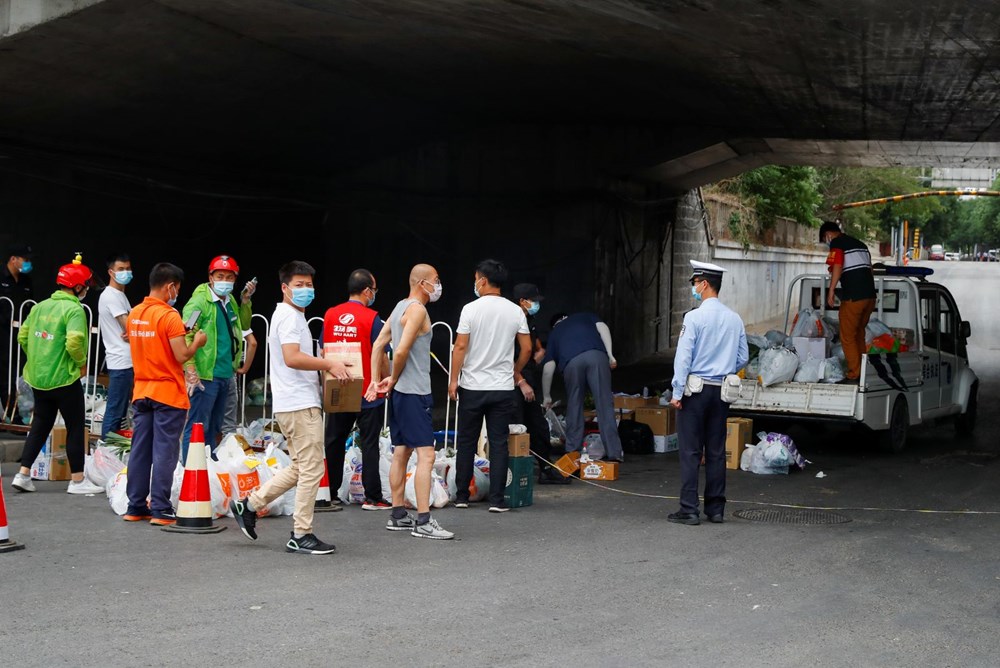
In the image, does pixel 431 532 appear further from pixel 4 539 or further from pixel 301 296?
pixel 4 539

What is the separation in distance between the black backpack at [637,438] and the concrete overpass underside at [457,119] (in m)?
4.39

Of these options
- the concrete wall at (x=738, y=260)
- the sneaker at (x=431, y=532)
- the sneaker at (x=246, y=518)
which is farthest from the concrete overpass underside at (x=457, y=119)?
the sneaker at (x=246, y=518)

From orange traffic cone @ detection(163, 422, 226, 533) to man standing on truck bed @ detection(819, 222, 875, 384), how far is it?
7351mm

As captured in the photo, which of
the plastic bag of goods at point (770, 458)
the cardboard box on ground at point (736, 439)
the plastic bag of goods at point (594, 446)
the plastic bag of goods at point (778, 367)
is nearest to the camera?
the plastic bag of goods at point (770, 458)

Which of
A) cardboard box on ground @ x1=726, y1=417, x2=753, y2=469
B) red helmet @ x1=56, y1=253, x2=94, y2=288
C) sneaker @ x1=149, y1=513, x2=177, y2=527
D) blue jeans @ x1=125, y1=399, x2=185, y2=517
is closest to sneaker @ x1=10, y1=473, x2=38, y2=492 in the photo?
blue jeans @ x1=125, y1=399, x2=185, y2=517

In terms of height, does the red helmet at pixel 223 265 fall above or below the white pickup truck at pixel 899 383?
above

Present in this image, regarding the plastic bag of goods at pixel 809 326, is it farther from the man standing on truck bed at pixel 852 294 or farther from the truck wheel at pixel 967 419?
the truck wheel at pixel 967 419

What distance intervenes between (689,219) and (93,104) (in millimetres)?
16727

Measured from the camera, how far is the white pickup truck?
12523mm

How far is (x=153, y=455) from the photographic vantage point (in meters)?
8.49

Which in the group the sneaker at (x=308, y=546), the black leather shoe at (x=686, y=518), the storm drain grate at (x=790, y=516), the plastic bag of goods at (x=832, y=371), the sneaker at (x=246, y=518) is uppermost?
the plastic bag of goods at (x=832, y=371)

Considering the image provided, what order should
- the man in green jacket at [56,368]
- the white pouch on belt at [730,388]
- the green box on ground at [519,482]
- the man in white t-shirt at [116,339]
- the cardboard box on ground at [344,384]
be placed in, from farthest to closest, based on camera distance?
the man in white t-shirt at [116,339] → the green box on ground at [519,482] → the man in green jacket at [56,368] → the white pouch on belt at [730,388] → the cardboard box on ground at [344,384]

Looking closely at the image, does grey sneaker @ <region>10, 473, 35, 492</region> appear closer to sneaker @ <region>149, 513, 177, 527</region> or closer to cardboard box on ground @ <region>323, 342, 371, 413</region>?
sneaker @ <region>149, 513, 177, 527</region>

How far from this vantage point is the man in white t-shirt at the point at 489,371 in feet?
29.9
